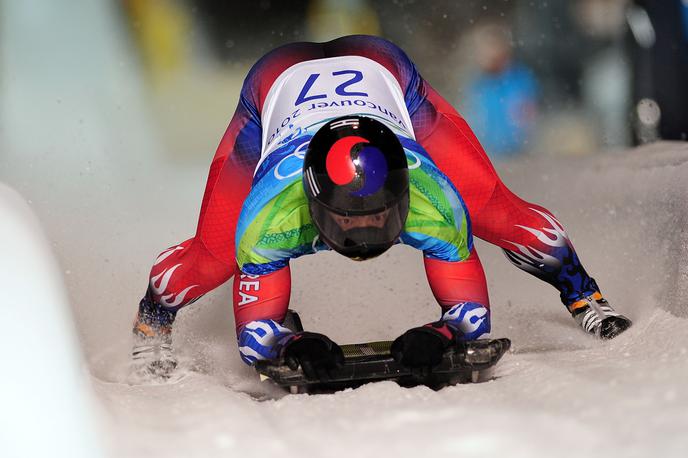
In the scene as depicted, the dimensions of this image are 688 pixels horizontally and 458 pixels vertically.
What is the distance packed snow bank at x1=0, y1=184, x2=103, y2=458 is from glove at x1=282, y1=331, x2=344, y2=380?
0.63 metres

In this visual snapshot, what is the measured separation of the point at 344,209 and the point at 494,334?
1500 millimetres

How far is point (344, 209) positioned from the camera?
2568 millimetres

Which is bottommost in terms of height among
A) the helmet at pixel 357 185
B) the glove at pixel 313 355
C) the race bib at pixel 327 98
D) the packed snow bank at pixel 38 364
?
the glove at pixel 313 355

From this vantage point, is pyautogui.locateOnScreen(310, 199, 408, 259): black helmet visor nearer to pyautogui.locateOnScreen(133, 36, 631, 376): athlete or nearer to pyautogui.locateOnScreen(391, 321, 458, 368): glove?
pyautogui.locateOnScreen(133, 36, 631, 376): athlete

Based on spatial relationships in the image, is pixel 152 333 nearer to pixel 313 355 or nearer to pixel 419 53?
pixel 313 355

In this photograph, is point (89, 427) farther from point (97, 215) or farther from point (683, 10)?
point (683, 10)

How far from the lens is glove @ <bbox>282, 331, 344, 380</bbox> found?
270 cm

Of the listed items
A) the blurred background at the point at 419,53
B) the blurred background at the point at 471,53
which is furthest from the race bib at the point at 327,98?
the blurred background at the point at 471,53

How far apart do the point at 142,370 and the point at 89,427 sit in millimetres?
1313

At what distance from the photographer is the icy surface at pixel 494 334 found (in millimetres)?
2072

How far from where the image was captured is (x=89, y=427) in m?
2.05

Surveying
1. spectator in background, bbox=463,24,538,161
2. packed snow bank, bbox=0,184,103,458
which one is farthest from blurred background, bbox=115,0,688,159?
packed snow bank, bbox=0,184,103,458

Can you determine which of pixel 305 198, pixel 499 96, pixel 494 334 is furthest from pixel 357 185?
pixel 499 96

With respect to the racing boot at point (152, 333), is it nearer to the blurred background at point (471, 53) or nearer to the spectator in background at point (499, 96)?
the blurred background at point (471, 53)
